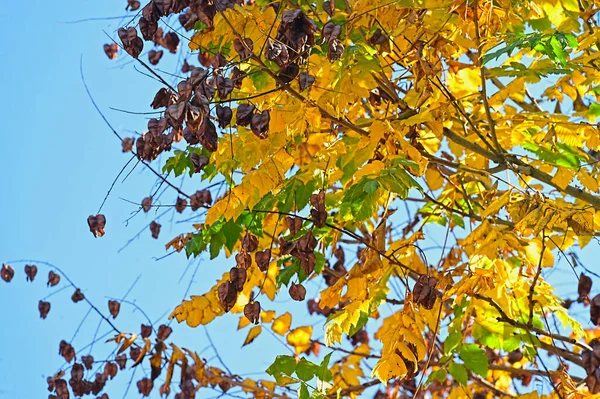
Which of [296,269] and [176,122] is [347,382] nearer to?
[296,269]

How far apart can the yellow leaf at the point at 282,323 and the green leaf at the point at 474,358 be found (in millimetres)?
1241

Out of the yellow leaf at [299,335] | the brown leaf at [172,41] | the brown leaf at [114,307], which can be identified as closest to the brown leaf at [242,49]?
the brown leaf at [172,41]

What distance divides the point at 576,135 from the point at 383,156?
96cm

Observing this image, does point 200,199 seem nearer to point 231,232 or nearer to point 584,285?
point 231,232

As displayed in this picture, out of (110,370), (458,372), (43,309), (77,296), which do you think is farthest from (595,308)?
(43,309)

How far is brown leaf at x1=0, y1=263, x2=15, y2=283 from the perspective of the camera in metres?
5.47

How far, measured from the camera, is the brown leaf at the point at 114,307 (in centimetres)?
486

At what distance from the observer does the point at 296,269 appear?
338 centimetres

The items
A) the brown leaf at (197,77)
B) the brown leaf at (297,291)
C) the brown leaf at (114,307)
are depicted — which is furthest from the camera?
the brown leaf at (114,307)

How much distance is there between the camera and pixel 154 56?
16.4 ft

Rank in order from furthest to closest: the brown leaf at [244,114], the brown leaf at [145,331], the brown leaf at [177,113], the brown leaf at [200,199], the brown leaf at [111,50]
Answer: the brown leaf at [111,50], the brown leaf at [145,331], the brown leaf at [200,199], the brown leaf at [244,114], the brown leaf at [177,113]

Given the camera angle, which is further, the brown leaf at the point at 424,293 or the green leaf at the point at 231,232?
the green leaf at the point at 231,232

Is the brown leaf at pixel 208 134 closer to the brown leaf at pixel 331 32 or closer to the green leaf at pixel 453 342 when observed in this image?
the brown leaf at pixel 331 32

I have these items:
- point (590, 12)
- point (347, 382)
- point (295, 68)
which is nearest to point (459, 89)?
point (590, 12)
